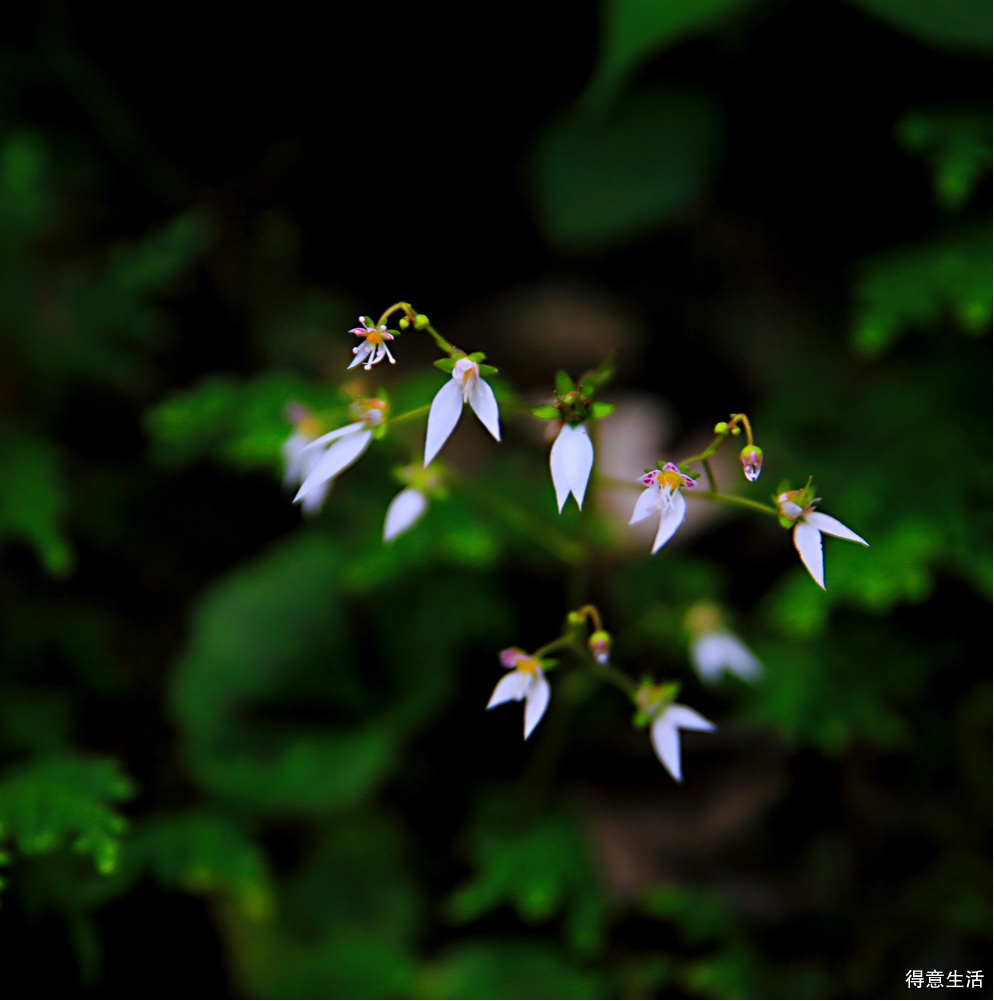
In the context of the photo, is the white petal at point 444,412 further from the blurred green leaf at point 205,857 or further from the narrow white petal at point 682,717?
the blurred green leaf at point 205,857

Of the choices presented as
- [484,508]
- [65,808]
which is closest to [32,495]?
[65,808]

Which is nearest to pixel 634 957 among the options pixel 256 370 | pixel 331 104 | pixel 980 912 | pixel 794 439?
pixel 980 912

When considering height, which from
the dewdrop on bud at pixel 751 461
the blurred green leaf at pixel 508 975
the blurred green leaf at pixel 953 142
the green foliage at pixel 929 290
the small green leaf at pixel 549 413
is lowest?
the blurred green leaf at pixel 508 975

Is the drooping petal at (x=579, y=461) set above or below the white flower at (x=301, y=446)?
below

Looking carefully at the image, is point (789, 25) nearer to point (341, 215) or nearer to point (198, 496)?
point (341, 215)

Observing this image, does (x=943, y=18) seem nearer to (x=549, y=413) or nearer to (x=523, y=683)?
(x=549, y=413)

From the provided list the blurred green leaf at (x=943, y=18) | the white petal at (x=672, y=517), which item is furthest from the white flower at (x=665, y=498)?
the blurred green leaf at (x=943, y=18)
